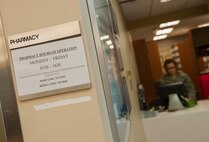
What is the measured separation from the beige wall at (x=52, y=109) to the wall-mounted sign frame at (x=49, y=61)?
23 millimetres

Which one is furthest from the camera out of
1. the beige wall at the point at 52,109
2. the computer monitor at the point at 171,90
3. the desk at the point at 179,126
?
the computer monitor at the point at 171,90

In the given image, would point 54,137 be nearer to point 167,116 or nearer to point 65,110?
point 65,110

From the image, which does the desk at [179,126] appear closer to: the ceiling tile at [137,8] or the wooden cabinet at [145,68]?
the ceiling tile at [137,8]

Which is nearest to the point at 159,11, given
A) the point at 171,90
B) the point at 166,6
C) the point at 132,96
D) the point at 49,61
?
the point at 166,6

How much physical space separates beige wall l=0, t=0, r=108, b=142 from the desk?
83.4 inches

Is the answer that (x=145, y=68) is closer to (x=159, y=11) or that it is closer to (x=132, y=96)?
(x=159, y=11)

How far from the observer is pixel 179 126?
114 inches

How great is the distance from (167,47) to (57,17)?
11.4 meters

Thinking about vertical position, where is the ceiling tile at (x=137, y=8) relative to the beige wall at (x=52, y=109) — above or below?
above

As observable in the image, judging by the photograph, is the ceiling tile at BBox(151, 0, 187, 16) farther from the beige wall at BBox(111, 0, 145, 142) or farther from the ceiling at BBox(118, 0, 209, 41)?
the beige wall at BBox(111, 0, 145, 142)

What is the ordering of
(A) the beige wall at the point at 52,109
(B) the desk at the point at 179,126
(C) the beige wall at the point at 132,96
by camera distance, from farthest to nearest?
1. (B) the desk at the point at 179,126
2. (C) the beige wall at the point at 132,96
3. (A) the beige wall at the point at 52,109

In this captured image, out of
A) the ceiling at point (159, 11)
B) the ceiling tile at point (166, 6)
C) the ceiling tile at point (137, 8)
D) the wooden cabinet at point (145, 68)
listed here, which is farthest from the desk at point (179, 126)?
the wooden cabinet at point (145, 68)

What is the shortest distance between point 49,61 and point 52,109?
160 mm

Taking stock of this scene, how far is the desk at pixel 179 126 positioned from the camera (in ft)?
9.40
